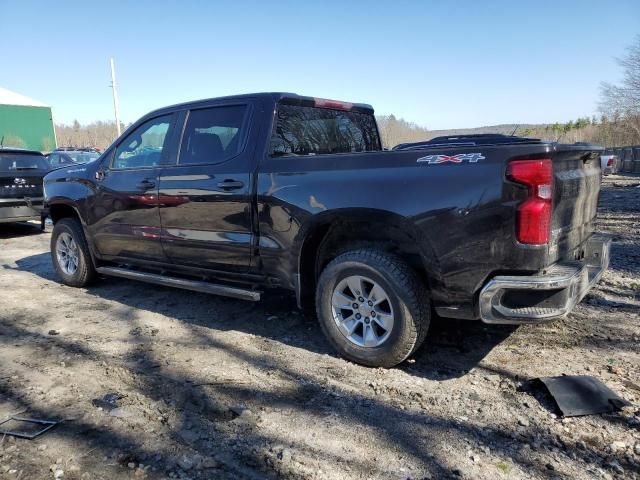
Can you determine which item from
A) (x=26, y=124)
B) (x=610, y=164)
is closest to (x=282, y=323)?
(x=610, y=164)

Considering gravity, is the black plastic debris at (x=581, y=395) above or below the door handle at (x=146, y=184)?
below

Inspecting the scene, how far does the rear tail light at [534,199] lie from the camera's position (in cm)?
280

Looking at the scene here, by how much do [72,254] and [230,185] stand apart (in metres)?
2.98

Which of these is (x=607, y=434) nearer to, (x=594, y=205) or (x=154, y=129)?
(x=594, y=205)

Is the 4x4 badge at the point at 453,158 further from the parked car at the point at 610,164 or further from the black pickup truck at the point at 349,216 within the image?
the parked car at the point at 610,164

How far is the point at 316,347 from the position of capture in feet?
A: 13.0

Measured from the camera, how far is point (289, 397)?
10.3 ft

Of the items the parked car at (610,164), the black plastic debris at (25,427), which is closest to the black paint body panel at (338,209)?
the black plastic debris at (25,427)

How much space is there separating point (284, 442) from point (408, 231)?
1.52 m

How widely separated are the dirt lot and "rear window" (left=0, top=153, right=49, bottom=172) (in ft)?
18.7

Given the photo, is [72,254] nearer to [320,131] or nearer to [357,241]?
[320,131]

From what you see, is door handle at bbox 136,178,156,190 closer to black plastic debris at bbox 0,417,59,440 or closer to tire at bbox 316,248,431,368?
tire at bbox 316,248,431,368

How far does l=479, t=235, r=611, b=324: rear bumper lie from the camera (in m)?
2.86

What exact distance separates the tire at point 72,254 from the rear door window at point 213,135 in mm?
2040
